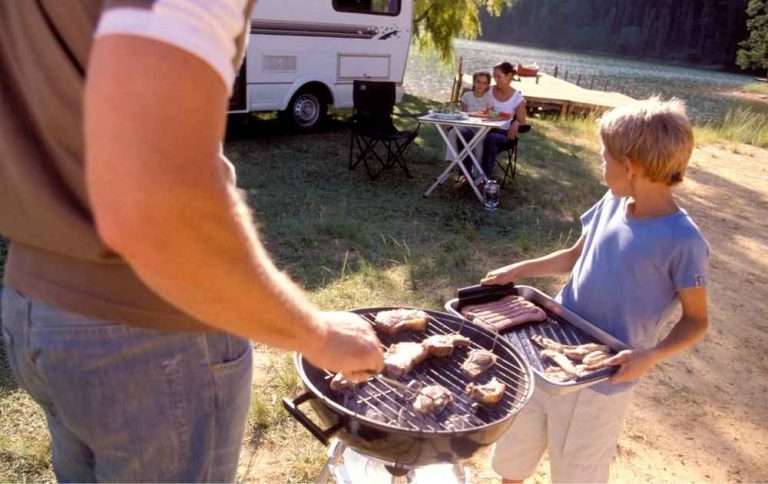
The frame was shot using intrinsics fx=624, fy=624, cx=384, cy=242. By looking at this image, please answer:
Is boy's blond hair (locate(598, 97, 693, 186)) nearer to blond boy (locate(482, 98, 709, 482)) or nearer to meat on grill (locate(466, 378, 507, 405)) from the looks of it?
blond boy (locate(482, 98, 709, 482))

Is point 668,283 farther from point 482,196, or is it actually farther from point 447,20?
point 447,20

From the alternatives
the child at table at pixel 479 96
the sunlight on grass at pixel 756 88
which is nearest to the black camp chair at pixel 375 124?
the child at table at pixel 479 96

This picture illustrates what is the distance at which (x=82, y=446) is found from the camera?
121 centimetres

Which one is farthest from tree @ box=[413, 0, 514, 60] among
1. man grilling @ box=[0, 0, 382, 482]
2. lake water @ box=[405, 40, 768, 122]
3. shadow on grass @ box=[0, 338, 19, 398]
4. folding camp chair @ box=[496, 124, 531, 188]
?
man grilling @ box=[0, 0, 382, 482]

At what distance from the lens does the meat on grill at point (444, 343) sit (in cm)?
188

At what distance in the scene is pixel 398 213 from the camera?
19.8ft

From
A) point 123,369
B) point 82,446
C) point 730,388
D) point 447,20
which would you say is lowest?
point 730,388

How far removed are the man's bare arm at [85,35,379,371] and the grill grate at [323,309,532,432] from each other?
0.81 m

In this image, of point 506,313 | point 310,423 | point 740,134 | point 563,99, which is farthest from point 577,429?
point 563,99

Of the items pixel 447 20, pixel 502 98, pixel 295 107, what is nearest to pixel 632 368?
pixel 502 98

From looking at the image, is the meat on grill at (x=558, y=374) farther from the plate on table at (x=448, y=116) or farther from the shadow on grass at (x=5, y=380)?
the plate on table at (x=448, y=116)

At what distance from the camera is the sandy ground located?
2975 mm

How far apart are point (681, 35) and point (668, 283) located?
62.5 m

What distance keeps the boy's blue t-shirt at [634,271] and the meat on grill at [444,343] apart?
463 millimetres
